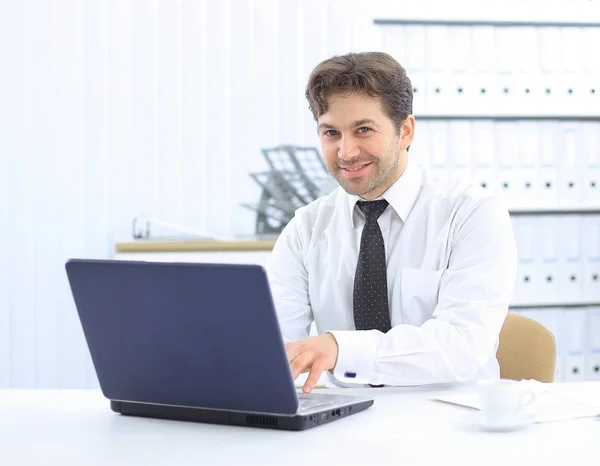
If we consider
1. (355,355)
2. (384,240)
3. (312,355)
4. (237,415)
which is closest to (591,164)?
(384,240)

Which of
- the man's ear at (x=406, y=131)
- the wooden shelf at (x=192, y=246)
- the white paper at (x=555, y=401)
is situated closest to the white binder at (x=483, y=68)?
the wooden shelf at (x=192, y=246)

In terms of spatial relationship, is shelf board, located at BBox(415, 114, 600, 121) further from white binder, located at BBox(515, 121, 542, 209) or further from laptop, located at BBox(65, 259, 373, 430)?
laptop, located at BBox(65, 259, 373, 430)

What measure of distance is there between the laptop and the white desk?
0.09 feet

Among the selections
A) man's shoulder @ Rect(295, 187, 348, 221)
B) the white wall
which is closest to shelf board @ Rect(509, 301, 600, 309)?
the white wall

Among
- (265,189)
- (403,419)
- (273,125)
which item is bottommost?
(403,419)

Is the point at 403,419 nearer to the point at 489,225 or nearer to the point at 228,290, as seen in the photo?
A: the point at 228,290

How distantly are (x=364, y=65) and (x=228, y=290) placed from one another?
911 millimetres

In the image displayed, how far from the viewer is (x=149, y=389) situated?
135 centimetres

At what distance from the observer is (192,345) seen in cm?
125

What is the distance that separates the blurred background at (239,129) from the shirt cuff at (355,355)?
1989 mm

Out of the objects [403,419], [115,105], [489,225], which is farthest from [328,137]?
[115,105]

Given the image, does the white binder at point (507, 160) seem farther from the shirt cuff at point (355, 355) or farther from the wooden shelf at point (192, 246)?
the shirt cuff at point (355, 355)

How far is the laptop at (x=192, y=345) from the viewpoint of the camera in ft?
3.90

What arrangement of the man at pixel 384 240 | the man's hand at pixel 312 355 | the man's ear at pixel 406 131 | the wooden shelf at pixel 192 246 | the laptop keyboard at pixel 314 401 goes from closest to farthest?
the laptop keyboard at pixel 314 401 → the man's hand at pixel 312 355 → the man at pixel 384 240 → the man's ear at pixel 406 131 → the wooden shelf at pixel 192 246
